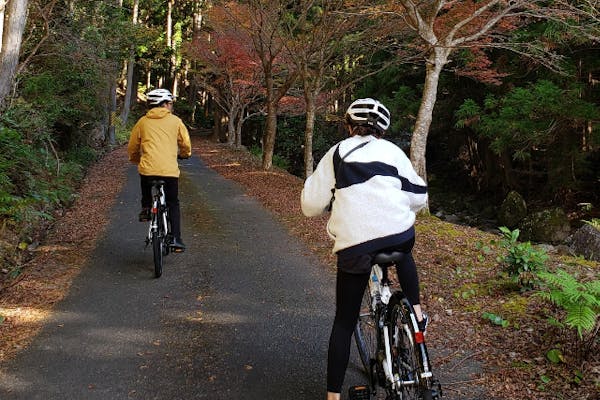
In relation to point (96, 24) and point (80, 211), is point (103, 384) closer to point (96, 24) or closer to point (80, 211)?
point (80, 211)

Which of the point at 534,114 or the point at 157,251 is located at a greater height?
the point at 534,114

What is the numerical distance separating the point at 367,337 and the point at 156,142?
136 inches

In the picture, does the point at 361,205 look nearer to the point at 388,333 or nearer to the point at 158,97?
the point at 388,333

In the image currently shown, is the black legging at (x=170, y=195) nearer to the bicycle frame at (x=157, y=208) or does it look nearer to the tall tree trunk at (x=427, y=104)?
the bicycle frame at (x=157, y=208)

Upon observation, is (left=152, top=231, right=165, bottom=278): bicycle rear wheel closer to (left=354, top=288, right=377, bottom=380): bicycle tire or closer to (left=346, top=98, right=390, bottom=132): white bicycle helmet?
(left=354, top=288, right=377, bottom=380): bicycle tire

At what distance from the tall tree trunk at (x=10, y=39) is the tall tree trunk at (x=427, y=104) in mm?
6810

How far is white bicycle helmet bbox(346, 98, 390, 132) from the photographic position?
2.96 m

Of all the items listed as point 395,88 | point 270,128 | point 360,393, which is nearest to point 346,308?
point 360,393

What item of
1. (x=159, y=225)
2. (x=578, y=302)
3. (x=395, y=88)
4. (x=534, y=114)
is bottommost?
(x=159, y=225)

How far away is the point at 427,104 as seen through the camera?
9.21 m

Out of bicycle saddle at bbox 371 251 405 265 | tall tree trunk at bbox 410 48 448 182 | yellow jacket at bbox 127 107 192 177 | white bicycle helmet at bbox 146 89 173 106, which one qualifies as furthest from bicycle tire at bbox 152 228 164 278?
tall tree trunk at bbox 410 48 448 182

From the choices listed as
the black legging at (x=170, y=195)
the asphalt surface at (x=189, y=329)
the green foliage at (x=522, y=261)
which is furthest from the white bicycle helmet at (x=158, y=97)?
the green foliage at (x=522, y=261)

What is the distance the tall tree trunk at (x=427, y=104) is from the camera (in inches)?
359

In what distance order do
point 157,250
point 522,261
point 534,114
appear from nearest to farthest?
point 522,261 < point 157,250 < point 534,114
